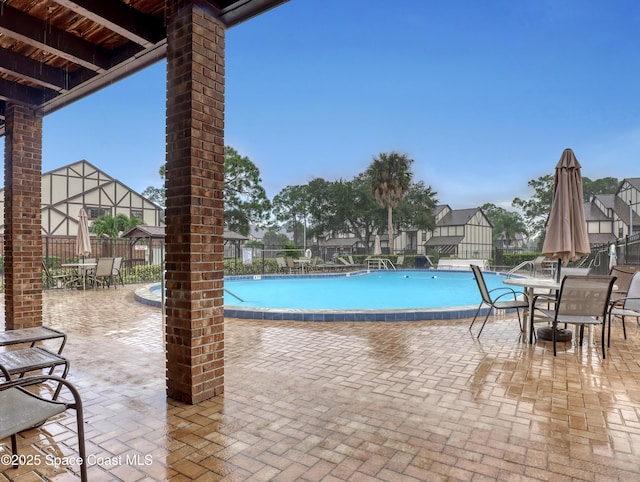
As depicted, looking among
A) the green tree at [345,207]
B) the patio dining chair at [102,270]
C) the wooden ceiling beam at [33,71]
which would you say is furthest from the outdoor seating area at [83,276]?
the green tree at [345,207]

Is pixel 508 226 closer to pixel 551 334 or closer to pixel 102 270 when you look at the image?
pixel 102 270

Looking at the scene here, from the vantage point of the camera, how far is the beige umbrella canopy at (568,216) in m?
4.62

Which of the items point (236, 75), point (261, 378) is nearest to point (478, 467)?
point (261, 378)

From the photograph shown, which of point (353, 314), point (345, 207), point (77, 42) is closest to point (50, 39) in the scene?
point (77, 42)

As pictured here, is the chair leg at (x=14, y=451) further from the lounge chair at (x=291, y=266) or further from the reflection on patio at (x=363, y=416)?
the lounge chair at (x=291, y=266)

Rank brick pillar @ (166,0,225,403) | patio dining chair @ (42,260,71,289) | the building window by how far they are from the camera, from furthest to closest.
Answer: the building window
patio dining chair @ (42,260,71,289)
brick pillar @ (166,0,225,403)

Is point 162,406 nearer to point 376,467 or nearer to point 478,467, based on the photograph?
point 376,467

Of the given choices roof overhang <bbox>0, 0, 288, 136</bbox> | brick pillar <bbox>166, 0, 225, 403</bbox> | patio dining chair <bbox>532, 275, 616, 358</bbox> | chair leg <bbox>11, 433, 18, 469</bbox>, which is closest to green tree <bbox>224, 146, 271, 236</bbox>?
roof overhang <bbox>0, 0, 288, 136</bbox>

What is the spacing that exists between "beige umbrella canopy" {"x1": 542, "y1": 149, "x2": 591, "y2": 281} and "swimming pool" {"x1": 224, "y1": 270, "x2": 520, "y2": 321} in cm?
200

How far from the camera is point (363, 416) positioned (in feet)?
8.32

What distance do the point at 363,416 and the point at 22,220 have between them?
4.74 meters

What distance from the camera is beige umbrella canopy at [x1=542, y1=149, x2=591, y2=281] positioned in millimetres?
4617

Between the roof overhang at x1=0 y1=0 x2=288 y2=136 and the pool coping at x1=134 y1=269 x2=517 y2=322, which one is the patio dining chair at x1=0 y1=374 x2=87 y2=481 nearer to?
the roof overhang at x1=0 y1=0 x2=288 y2=136

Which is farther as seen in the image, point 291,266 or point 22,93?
point 291,266
